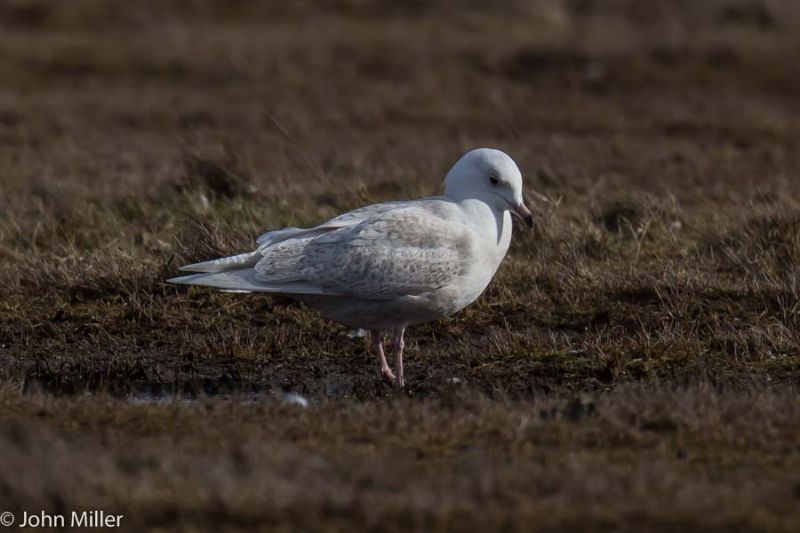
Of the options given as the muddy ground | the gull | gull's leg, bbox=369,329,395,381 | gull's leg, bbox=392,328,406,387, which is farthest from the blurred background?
gull's leg, bbox=392,328,406,387

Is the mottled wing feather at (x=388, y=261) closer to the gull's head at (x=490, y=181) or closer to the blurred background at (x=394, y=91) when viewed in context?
the gull's head at (x=490, y=181)

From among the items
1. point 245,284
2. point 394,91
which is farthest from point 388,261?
point 394,91

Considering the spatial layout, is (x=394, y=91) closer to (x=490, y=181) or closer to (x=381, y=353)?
(x=490, y=181)

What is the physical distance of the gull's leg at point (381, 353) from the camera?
686 cm

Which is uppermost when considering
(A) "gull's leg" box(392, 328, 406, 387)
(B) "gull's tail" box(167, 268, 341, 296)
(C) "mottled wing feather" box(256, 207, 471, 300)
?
(C) "mottled wing feather" box(256, 207, 471, 300)

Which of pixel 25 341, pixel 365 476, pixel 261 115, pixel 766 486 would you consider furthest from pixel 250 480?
pixel 261 115

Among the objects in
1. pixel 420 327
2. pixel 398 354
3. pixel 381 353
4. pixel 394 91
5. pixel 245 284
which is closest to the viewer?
pixel 245 284

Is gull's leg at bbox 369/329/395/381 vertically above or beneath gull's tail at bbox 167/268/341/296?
beneath

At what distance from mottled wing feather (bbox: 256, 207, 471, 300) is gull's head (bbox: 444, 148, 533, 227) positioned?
0.36 m

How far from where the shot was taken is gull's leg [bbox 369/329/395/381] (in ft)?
22.5

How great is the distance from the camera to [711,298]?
788cm

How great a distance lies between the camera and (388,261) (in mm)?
6691

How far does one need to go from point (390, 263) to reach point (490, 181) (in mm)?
751

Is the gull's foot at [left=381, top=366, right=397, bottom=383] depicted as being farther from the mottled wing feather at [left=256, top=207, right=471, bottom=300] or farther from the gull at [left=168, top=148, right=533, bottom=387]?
the mottled wing feather at [left=256, top=207, right=471, bottom=300]
